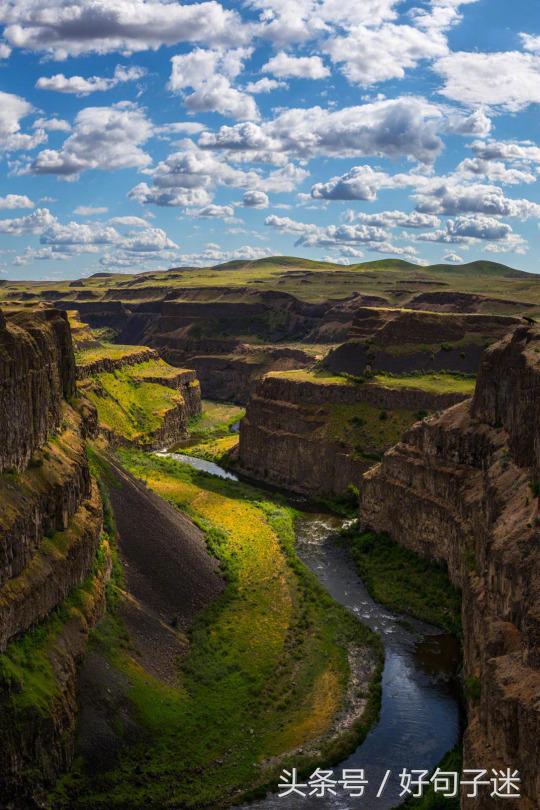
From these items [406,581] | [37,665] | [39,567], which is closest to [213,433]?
[406,581]

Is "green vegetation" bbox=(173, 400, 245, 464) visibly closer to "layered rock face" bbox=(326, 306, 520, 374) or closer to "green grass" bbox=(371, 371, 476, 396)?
"layered rock face" bbox=(326, 306, 520, 374)

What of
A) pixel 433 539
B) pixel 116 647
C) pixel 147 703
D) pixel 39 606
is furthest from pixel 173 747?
pixel 433 539

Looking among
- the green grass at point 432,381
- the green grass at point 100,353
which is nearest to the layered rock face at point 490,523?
the green grass at point 432,381

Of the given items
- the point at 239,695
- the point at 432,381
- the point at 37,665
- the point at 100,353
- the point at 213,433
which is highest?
the point at 100,353

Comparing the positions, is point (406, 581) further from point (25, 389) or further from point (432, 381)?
point (432, 381)

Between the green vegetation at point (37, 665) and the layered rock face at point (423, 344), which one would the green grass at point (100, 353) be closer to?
the layered rock face at point (423, 344)

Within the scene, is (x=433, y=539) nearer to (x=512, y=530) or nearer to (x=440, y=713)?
(x=440, y=713)
